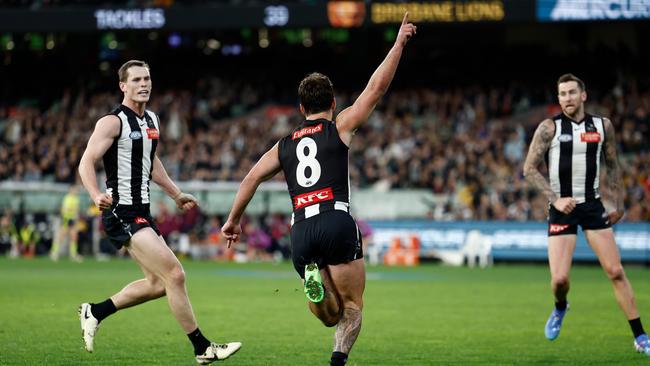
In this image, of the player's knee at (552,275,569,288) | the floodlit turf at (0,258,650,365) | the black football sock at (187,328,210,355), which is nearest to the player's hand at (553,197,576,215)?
the player's knee at (552,275,569,288)

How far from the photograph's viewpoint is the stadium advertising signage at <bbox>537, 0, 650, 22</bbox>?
99.2 ft

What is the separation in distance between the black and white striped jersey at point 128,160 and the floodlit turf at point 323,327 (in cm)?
151

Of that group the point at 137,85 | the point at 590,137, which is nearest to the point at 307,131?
the point at 137,85

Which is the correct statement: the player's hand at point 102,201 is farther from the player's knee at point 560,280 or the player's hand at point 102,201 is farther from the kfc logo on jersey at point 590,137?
the kfc logo on jersey at point 590,137

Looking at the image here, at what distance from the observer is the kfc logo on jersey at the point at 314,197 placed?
26.9ft

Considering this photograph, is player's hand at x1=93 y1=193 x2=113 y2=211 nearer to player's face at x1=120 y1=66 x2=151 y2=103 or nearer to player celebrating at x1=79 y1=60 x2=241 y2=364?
player celebrating at x1=79 y1=60 x2=241 y2=364

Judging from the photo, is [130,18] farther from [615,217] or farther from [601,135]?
[615,217]

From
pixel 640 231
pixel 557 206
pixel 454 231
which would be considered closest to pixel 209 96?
pixel 454 231

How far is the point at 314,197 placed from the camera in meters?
8.20

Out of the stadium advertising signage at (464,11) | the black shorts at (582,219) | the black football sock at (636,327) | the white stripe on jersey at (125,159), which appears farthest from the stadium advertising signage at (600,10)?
the white stripe on jersey at (125,159)

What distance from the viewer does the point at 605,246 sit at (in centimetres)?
1109

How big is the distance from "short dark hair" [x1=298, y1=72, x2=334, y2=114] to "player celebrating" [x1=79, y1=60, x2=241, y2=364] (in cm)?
199

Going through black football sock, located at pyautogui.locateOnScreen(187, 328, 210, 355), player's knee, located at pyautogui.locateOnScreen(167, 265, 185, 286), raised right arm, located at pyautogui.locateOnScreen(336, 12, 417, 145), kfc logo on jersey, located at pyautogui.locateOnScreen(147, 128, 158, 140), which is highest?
raised right arm, located at pyautogui.locateOnScreen(336, 12, 417, 145)

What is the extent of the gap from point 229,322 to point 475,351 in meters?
3.97
